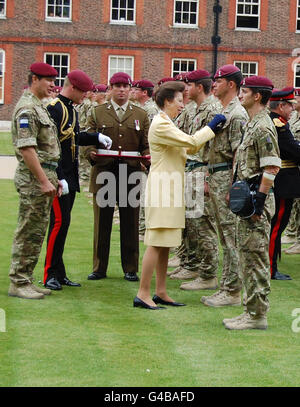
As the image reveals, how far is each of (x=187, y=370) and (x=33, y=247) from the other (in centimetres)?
284

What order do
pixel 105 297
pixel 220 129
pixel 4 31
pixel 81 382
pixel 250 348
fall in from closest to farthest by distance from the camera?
pixel 81 382, pixel 250 348, pixel 220 129, pixel 105 297, pixel 4 31

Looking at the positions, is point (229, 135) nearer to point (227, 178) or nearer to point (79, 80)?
point (227, 178)

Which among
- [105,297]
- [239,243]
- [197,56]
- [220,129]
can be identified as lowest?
[105,297]

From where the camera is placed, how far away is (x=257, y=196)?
7262mm

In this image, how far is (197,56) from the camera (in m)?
38.8

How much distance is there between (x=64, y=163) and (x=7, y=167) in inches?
529

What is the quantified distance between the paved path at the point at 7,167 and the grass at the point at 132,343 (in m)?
A: 11.6

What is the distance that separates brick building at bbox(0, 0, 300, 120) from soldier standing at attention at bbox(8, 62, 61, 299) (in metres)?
29.7

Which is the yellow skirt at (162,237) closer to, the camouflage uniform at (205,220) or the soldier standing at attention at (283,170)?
the camouflage uniform at (205,220)

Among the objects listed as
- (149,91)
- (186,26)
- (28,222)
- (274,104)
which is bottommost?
(28,222)

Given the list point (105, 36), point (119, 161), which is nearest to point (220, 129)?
point (119, 161)

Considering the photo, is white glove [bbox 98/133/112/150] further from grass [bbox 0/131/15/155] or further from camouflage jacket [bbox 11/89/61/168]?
grass [bbox 0/131/15/155]

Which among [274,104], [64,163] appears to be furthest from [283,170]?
[64,163]

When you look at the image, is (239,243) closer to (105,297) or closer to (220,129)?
(220,129)
